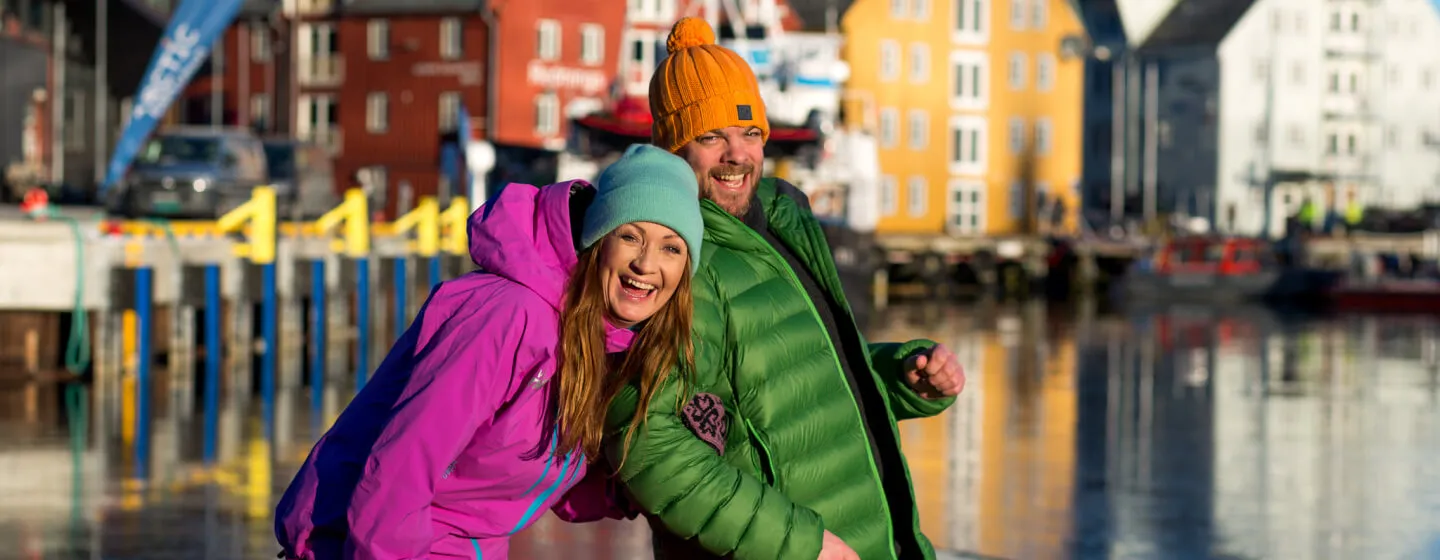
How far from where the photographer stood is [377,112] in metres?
76.8

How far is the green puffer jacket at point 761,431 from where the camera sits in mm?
4582

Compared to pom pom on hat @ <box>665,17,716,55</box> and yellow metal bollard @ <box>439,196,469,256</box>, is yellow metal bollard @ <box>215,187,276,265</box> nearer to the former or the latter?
yellow metal bollard @ <box>439,196,469,256</box>

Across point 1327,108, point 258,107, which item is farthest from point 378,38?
point 1327,108

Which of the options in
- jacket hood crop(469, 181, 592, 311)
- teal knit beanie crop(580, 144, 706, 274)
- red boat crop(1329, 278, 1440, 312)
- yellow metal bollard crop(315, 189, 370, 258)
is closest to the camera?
jacket hood crop(469, 181, 592, 311)

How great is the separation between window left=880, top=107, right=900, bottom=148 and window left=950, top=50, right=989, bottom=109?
8.09ft

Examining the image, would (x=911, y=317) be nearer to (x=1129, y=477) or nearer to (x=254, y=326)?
(x=254, y=326)

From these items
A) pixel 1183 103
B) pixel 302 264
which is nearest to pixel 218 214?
pixel 302 264

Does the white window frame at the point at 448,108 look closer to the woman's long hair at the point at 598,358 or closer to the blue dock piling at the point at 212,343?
the blue dock piling at the point at 212,343

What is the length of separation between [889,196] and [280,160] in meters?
44.4

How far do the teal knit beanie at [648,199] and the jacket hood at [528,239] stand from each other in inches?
2.6

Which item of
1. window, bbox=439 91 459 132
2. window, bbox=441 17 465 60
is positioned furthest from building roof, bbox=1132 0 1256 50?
window, bbox=439 91 459 132

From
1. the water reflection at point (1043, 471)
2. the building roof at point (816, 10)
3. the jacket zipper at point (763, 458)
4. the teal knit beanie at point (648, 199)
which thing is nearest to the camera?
the teal knit beanie at point (648, 199)

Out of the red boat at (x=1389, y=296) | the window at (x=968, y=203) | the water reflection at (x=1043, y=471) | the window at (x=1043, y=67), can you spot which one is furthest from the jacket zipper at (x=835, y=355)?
the window at (x=1043, y=67)

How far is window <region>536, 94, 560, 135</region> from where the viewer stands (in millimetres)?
74000
